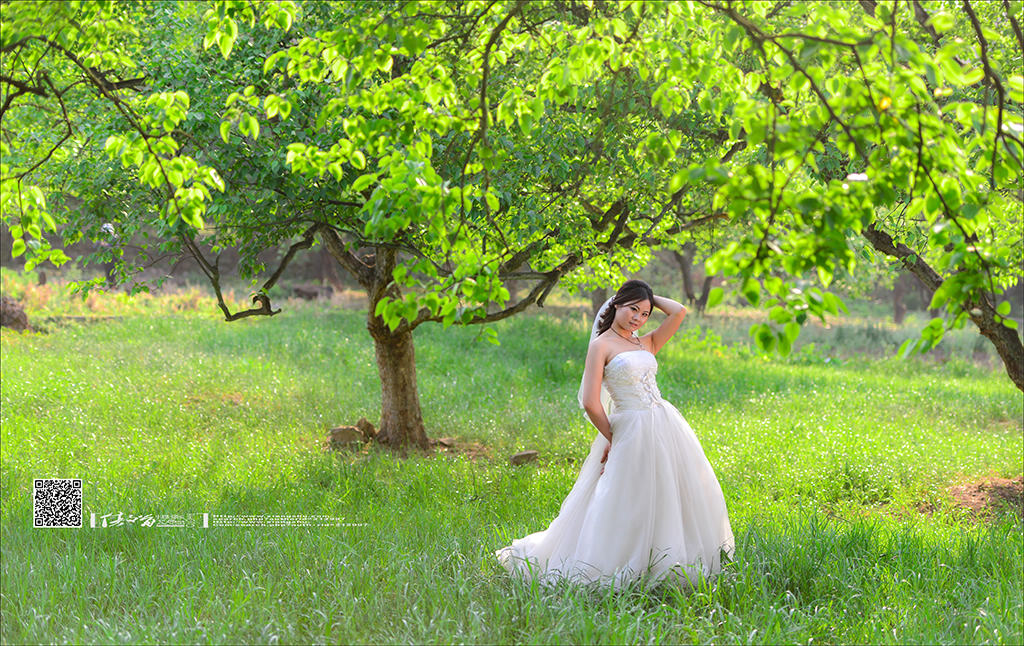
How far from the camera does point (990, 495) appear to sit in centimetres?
809

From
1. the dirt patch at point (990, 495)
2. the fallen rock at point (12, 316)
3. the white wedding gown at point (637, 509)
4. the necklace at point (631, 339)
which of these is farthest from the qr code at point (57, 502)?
the fallen rock at point (12, 316)

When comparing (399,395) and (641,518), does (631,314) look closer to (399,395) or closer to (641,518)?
(641,518)

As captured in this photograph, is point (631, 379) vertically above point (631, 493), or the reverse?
point (631, 379)

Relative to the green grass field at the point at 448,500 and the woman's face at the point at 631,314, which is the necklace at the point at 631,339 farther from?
the green grass field at the point at 448,500

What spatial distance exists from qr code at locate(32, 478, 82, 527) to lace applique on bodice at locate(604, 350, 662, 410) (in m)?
4.72

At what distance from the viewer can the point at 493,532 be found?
624 cm

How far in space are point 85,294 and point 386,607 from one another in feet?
16.5

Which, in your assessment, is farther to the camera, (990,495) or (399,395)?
(399,395)

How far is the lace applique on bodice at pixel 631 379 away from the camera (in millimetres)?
5273


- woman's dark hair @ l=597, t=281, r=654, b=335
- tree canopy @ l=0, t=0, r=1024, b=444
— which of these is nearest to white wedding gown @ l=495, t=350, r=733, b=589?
woman's dark hair @ l=597, t=281, r=654, b=335

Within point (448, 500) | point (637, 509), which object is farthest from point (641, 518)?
point (448, 500)

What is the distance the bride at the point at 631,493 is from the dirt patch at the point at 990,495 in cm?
388

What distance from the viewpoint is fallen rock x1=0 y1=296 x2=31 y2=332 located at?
17016mm

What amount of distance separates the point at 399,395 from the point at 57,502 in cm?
383
